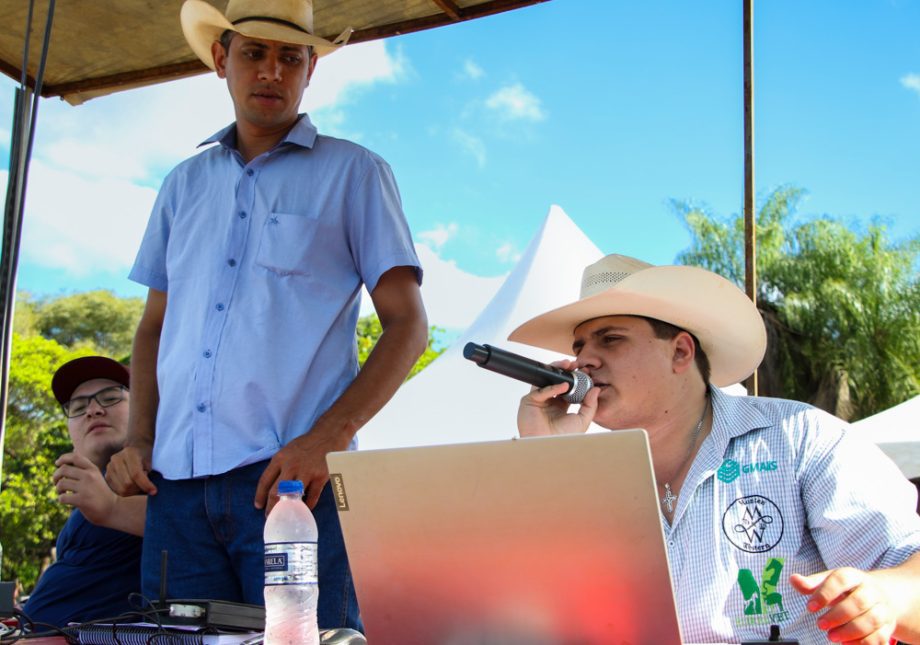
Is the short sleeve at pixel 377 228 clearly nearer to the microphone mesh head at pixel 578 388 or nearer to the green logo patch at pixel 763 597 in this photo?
the microphone mesh head at pixel 578 388

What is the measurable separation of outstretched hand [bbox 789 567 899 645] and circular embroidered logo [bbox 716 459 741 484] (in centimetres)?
62

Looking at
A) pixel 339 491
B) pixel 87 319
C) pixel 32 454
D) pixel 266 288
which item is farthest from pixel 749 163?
pixel 87 319

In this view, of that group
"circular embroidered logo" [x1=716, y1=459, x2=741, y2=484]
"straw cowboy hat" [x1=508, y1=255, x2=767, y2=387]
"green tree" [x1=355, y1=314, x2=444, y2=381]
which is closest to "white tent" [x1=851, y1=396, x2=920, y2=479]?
"straw cowboy hat" [x1=508, y1=255, x2=767, y2=387]

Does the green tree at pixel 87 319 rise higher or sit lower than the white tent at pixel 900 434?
higher

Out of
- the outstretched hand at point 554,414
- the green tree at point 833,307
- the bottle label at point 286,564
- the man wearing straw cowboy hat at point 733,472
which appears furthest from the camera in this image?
the green tree at point 833,307

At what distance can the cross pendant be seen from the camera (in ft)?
7.25

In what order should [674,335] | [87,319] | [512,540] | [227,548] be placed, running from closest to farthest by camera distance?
[512,540]
[227,548]
[674,335]
[87,319]

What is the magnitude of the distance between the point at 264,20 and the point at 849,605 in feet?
6.57

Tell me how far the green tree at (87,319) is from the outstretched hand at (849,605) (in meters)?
46.8

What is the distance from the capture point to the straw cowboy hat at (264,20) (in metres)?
2.52

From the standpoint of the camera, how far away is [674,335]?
2471 mm

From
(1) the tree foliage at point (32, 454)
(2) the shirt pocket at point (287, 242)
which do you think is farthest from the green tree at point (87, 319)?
(2) the shirt pocket at point (287, 242)

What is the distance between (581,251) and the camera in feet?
26.6

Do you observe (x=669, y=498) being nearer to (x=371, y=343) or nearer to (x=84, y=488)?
(x=84, y=488)
